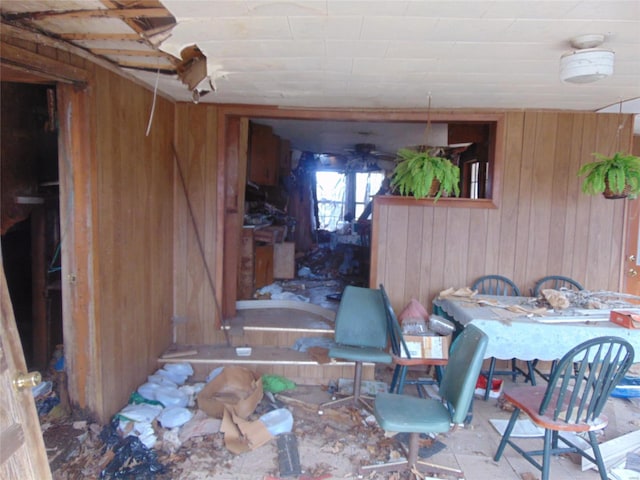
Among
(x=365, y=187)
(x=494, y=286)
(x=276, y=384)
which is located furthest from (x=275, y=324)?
(x=365, y=187)

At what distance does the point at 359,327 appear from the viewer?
10.4 ft

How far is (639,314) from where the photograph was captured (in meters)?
2.68

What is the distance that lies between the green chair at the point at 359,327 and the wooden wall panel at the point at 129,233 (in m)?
Result: 1.40

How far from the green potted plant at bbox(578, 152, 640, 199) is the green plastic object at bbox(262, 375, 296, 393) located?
265 centimetres

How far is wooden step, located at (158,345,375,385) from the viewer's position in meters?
3.43

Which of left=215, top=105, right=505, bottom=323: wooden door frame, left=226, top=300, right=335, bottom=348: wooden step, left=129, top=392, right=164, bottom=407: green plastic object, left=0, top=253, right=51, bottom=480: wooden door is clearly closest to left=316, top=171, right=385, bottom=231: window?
left=226, top=300, right=335, bottom=348: wooden step

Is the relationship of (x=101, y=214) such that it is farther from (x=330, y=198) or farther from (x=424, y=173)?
(x=330, y=198)

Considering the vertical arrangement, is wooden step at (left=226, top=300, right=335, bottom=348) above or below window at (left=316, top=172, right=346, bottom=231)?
below

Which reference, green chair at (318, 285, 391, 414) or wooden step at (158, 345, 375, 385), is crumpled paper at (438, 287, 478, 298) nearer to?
green chair at (318, 285, 391, 414)

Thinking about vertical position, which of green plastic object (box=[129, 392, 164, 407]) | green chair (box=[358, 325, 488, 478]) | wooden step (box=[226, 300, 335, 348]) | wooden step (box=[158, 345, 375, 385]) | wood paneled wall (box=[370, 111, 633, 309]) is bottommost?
green plastic object (box=[129, 392, 164, 407])

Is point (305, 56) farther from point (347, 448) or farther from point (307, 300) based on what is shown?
point (307, 300)

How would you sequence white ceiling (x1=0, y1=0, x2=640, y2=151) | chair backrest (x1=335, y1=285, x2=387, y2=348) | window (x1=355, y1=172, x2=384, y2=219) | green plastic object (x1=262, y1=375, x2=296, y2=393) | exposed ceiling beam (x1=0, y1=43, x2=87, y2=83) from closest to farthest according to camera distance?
white ceiling (x1=0, y1=0, x2=640, y2=151) < exposed ceiling beam (x1=0, y1=43, x2=87, y2=83) < chair backrest (x1=335, y1=285, x2=387, y2=348) < green plastic object (x1=262, y1=375, x2=296, y2=393) < window (x1=355, y1=172, x2=384, y2=219)

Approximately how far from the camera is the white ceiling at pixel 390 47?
173 cm

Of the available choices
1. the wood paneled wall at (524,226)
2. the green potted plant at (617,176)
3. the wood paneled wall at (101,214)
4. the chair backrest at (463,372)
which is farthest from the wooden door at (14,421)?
the green potted plant at (617,176)
